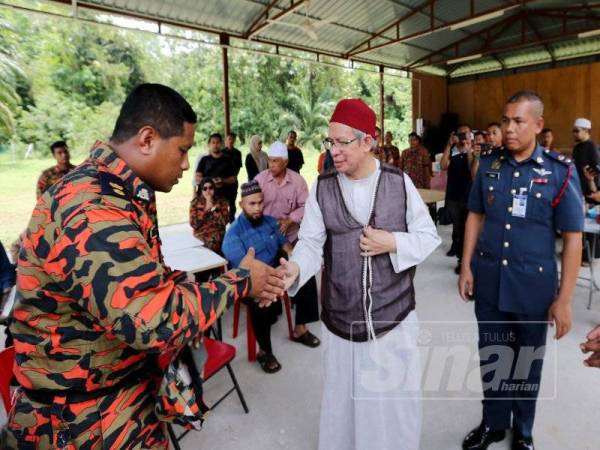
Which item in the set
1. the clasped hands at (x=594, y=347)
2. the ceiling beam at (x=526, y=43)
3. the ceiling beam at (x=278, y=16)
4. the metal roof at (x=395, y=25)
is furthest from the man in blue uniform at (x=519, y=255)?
the ceiling beam at (x=526, y=43)

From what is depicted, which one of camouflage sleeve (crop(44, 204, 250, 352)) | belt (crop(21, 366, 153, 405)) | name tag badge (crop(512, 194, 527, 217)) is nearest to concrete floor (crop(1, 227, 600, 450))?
name tag badge (crop(512, 194, 527, 217))

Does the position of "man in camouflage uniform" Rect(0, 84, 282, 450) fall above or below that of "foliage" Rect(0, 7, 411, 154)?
below

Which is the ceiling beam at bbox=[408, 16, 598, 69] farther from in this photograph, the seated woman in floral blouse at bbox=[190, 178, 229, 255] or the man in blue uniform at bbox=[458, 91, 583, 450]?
the man in blue uniform at bbox=[458, 91, 583, 450]

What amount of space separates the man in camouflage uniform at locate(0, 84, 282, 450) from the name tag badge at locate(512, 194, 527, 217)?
1485 millimetres

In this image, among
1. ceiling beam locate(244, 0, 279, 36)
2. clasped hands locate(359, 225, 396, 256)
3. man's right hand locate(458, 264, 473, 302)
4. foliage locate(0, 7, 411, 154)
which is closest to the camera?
clasped hands locate(359, 225, 396, 256)

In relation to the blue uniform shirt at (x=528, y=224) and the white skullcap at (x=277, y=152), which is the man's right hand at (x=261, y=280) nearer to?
the blue uniform shirt at (x=528, y=224)

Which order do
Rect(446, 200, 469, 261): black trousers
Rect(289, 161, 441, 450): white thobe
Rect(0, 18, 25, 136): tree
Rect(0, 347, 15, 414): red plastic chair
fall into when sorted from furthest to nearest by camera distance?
Rect(0, 18, 25, 136): tree
Rect(446, 200, 469, 261): black trousers
Rect(289, 161, 441, 450): white thobe
Rect(0, 347, 15, 414): red plastic chair

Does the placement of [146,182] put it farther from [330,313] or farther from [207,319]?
[330,313]

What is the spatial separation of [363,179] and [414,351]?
884 mm

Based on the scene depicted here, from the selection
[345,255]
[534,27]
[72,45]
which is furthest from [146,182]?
[72,45]

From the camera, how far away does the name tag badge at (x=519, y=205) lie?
6.82 feet

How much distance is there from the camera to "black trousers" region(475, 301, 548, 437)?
2148mm

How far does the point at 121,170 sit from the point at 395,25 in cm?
1140

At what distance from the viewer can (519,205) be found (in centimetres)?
210
